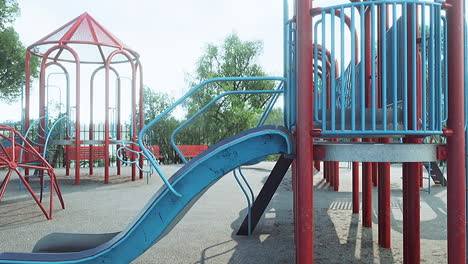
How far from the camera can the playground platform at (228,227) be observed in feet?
14.7

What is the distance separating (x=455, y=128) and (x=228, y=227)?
140 inches

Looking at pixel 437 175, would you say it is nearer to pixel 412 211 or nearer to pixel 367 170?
pixel 367 170

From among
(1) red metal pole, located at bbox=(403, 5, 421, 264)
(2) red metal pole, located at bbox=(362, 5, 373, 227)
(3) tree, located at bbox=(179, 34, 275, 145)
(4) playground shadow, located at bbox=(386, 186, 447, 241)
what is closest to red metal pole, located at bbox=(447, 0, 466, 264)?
(1) red metal pole, located at bbox=(403, 5, 421, 264)

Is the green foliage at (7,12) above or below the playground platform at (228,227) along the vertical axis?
above

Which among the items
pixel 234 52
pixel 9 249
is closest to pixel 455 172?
pixel 9 249

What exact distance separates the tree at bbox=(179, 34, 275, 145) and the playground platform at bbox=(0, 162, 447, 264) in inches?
667

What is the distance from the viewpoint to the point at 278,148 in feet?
10.7

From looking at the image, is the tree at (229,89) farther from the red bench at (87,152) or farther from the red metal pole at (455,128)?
the red metal pole at (455,128)

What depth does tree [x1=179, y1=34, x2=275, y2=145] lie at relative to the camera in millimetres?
26562

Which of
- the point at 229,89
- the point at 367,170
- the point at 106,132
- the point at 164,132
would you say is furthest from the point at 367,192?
the point at 229,89

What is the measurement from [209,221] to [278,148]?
3.34m

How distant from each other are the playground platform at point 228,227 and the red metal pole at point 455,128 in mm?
1387

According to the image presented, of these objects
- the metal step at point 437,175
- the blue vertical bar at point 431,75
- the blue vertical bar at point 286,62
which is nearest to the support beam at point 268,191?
the blue vertical bar at point 286,62

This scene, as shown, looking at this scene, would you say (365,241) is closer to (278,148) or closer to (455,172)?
(455,172)
